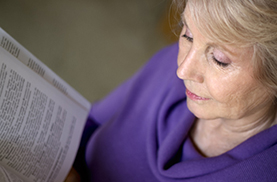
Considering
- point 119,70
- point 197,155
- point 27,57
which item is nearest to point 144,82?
point 197,155

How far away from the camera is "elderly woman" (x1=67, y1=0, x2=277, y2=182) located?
57 cm

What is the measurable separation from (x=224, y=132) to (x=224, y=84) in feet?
0.87

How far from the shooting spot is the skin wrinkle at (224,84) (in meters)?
0.60

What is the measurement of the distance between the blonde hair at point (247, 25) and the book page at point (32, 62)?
0.41m

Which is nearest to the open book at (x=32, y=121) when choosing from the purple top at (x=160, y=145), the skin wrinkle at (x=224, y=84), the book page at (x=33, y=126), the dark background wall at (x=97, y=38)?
the book page at (x=33, y=126)

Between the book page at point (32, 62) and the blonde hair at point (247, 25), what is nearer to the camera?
the blonde hair at point (247, 25)

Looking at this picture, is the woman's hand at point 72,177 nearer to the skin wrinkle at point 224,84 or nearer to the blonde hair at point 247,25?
the skin wrinkle at point 224,84

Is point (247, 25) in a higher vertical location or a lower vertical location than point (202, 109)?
higher

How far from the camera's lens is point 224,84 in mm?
623

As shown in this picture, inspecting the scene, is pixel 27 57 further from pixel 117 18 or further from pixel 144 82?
pixel 117 18

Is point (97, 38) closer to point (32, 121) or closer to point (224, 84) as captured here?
point (32, 121)

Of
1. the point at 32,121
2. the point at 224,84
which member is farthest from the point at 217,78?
the point at 32,121

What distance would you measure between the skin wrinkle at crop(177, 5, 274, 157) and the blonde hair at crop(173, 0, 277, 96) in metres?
0.02

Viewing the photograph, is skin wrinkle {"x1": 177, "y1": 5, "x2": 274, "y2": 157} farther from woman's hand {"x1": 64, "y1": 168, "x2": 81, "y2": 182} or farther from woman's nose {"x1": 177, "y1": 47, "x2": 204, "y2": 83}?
woman's hand {"x1": 64, "y1": 168, "x2": 81, "y2": 182}
